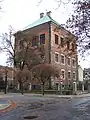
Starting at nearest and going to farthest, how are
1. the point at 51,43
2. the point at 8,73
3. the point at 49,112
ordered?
the point at 49,112 → the point at 51,43 → the point at 8,73

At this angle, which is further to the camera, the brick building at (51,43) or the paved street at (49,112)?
the brick building at (51,43)

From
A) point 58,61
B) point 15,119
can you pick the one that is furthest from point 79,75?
point 15,119

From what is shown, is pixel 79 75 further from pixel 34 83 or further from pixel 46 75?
pixel 46 75

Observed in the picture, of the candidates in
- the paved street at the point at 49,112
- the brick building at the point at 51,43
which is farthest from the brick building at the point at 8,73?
the paved street at the point at 49,112

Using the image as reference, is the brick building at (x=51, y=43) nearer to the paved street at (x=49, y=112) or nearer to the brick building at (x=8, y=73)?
the brick building at (x=8, y=73)

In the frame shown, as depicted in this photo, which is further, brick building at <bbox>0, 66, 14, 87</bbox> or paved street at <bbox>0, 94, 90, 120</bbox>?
brick building at <bbox>0, 66, 14, 87</bbox>

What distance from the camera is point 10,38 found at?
6325 cm

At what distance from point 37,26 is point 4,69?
487 inches

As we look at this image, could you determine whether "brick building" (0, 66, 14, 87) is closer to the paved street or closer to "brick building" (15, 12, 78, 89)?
"brick building" (15, 12, 78, 89)

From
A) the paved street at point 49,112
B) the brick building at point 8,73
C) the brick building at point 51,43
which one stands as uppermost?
the brick building at point 51,43

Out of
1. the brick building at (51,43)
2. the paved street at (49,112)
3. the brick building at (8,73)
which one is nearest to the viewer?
the paved street at (49,112)

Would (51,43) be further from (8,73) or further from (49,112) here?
(49,112)

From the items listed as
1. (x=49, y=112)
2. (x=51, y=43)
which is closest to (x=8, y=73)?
(x=51, y=43)

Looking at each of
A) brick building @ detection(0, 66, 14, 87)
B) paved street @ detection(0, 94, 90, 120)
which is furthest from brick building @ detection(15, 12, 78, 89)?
paved street @ detection(0, 94, 90, 120)
